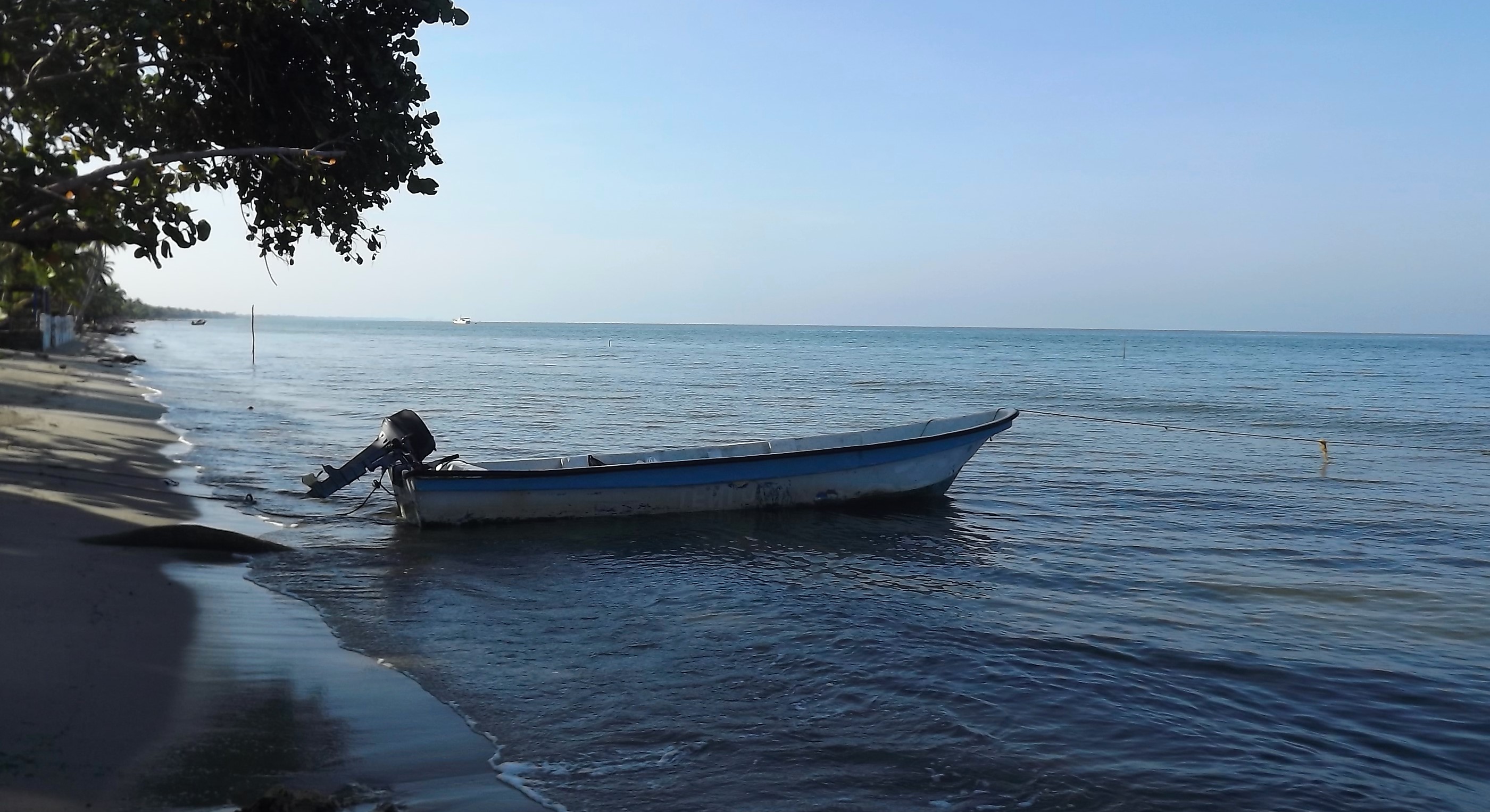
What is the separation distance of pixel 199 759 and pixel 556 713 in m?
2.05

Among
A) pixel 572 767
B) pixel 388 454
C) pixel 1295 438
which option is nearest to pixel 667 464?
pixel 388 454

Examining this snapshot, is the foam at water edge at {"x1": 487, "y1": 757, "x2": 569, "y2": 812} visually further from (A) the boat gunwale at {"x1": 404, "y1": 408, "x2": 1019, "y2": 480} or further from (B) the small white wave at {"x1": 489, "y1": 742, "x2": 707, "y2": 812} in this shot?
(A) the boat gunwale at {"x1": 404, "y1": 408, "x2": 1019, "y2": 480}

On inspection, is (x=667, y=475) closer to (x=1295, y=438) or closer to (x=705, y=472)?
(x=705, y=472)

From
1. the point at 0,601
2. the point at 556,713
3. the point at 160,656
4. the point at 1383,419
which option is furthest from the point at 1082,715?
the point at 1383,419

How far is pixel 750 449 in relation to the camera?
1496 centimetres

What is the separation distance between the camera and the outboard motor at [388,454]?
1202 centimetres

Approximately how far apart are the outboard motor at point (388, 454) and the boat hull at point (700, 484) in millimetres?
326

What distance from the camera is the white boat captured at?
486 inches

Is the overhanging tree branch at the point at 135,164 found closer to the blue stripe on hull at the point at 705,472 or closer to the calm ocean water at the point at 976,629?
the calm ocean water at the point at 976,629

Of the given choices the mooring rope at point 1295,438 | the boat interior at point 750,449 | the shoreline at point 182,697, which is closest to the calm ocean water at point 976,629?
the shoreline at point 182,697

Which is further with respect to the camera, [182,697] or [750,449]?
[750,449]

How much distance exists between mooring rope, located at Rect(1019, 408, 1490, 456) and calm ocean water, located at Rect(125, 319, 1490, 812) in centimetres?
152

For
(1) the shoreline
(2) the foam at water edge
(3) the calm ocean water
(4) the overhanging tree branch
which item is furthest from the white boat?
(2) the foam at water edge

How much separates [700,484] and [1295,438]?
17.6m
